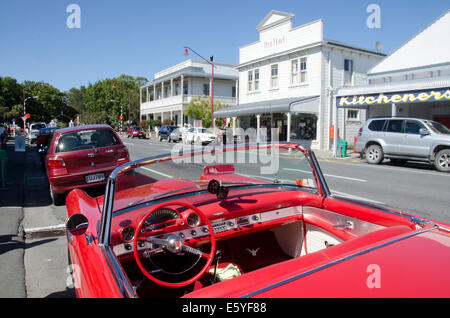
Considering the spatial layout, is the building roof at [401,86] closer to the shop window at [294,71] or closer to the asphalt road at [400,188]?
the asphalt road at [400,188]

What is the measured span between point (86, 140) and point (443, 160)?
11.7 m

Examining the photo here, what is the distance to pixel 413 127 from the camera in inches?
527

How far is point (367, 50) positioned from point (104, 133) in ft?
74.1

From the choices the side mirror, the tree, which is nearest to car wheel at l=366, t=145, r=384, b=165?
the side mirror

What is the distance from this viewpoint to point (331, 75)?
22906mm

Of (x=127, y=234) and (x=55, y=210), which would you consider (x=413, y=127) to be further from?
(x=127, y=234)

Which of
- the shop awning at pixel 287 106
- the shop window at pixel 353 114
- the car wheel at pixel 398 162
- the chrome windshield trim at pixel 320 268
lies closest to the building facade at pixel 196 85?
the shop awning at pixel 287 106

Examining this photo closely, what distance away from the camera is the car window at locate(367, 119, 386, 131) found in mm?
14425

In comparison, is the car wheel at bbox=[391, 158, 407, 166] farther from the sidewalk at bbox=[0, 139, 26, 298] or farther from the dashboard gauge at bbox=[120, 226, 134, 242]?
the dashboard gauge at bbox=[120, 226, 134, 242]

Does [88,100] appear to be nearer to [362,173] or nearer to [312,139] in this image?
[312,139]

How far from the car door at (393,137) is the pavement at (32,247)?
1220 cm

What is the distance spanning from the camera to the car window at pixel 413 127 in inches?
519

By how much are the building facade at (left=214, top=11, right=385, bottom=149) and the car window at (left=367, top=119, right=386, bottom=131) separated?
200 inches
